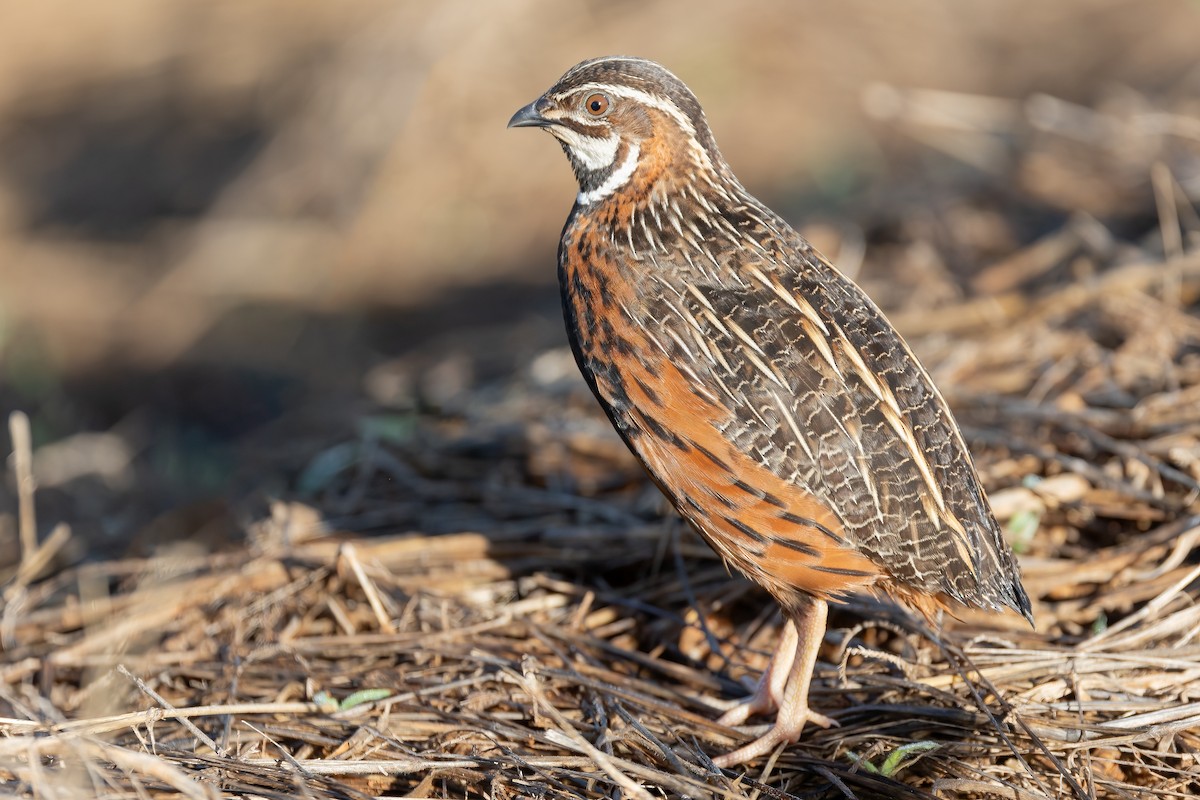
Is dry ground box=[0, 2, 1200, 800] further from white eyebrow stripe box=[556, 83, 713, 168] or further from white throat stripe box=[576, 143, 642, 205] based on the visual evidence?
white eyebrow stripe box=[556, 83, 713, 168]

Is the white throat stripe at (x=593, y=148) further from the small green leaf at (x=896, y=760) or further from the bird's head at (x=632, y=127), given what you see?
the small green leaf at (x=896, y=760)

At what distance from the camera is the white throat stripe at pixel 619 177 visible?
512cm

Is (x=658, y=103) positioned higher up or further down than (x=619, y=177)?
higher up

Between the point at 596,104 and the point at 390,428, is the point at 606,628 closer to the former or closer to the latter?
the point at 596,104

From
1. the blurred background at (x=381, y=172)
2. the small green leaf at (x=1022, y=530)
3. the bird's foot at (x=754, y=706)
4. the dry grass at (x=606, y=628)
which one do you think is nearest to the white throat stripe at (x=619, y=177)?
the dry grass at (x=606, y=628)

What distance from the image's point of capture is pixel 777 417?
4.54 metres

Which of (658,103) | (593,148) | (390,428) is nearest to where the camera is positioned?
(658,103)

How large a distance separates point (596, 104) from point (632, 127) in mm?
205

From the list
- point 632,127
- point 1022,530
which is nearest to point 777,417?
point 632,127

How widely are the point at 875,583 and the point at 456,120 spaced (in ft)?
33.1

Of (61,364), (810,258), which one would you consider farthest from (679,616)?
(61,364)

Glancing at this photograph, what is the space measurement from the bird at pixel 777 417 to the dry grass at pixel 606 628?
0.41 metres

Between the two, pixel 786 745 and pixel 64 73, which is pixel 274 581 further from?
pixel 64 73

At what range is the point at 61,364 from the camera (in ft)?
36.6
